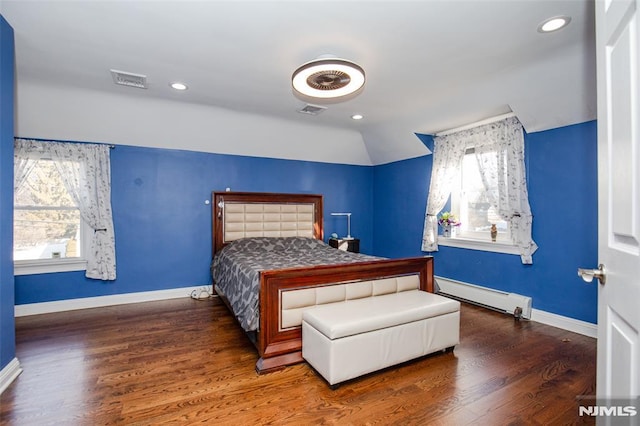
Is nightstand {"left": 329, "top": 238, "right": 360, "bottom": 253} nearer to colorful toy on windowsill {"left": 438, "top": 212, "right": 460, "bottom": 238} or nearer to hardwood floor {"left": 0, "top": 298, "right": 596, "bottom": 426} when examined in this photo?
colorful toy on windowsill {"left": 438, "top": 212, "right": 460, "bottom": 238}

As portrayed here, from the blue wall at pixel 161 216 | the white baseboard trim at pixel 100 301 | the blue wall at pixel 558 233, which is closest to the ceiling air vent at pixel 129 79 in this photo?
the blue wall at pixel 161 216

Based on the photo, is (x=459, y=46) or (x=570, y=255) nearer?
(x=459, y=46)

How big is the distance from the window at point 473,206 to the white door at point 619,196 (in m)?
3.02

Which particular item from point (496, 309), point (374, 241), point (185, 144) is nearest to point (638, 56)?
point (496, 309)

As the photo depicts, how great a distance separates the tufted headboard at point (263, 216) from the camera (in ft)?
14.9

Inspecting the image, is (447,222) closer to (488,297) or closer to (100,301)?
(488,297)

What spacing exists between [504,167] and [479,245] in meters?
1.04

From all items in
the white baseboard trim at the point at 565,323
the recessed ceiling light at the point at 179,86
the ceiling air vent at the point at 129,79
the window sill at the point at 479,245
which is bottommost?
the white baseboard trim at the point at 565,323

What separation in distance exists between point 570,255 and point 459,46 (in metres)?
2.41

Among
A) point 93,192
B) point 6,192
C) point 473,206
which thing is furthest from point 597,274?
point 93,192

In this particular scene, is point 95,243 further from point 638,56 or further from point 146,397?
point 638,56

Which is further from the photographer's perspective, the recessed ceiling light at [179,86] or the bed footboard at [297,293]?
the recessed ceiling light at [179,86]

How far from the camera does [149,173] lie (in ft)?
13.8

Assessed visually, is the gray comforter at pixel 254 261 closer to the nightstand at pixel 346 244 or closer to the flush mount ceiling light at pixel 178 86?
the nightstand at pixel 346 244
